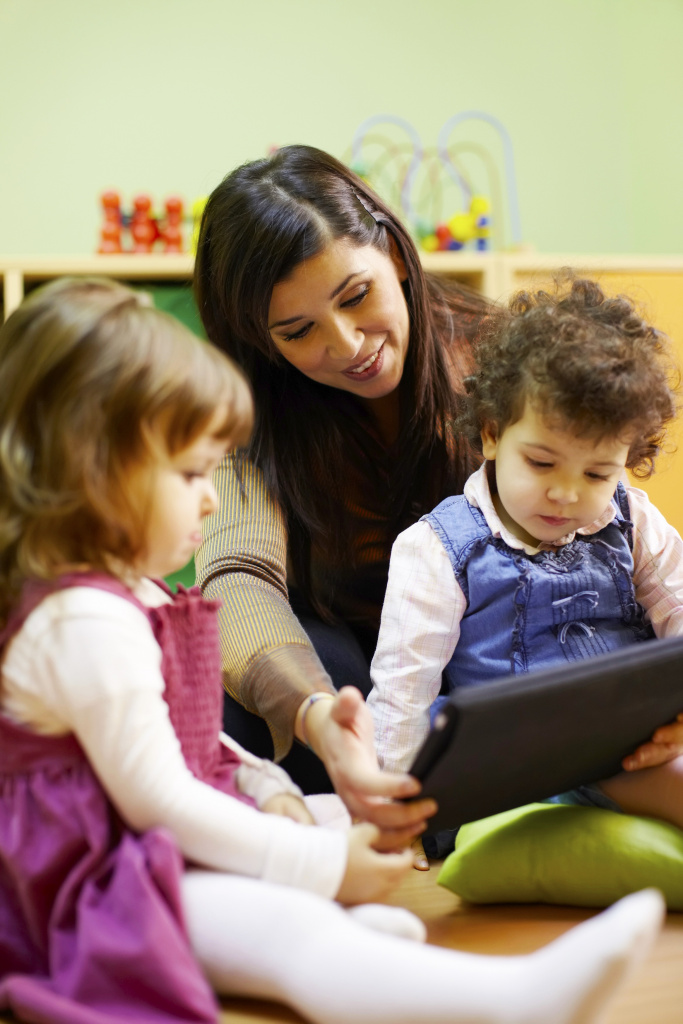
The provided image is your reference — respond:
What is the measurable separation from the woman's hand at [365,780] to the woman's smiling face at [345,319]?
1.72 feet

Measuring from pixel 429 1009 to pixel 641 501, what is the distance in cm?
69

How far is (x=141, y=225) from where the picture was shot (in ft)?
7.32

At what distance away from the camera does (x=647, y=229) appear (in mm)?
2801

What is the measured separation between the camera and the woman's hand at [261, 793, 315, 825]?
860 millimetres

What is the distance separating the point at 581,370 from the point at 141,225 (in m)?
1.49

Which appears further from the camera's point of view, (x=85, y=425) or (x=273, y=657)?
(x=273, y=657)

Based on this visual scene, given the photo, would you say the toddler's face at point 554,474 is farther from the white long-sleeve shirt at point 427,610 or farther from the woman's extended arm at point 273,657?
the woman's extended arm at point 273,657

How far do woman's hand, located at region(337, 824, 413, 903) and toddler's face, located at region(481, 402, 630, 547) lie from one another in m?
0.42

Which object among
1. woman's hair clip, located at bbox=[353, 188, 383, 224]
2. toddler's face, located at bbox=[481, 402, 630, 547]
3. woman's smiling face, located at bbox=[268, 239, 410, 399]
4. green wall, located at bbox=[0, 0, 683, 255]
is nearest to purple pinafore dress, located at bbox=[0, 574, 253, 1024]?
toddler's face, located at bbox=[481, 402, 630, 547]

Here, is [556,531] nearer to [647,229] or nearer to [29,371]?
[29,371]

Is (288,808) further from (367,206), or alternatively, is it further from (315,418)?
(367,206)

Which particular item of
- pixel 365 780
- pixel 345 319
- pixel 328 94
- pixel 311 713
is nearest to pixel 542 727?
pixel 365 780

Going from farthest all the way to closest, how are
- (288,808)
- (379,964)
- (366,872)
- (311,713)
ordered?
(311,713) → (288,808) → (366,872) → (379,964)

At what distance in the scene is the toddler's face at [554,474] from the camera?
3.35 ft
